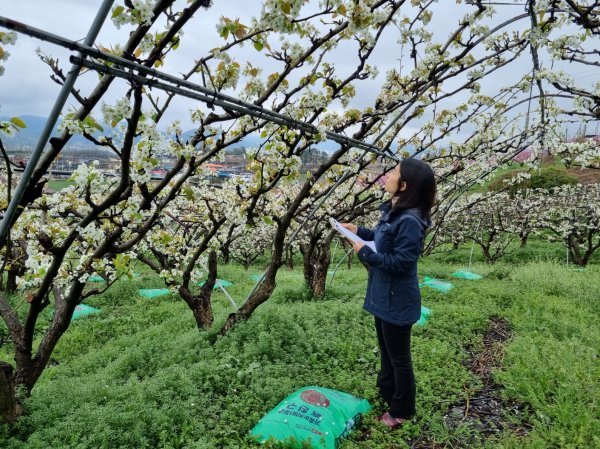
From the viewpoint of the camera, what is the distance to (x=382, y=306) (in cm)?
317

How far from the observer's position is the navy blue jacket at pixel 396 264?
2943 millimetres

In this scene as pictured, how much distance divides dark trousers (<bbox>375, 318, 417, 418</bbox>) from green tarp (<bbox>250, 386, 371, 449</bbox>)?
318mm

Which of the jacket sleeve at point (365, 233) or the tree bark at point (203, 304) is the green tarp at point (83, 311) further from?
the jacket sleeve at point (365, 233)

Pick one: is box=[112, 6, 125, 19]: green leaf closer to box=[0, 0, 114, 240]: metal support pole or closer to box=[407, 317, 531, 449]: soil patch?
box=[0, 0, 114, 240]: metal support pole

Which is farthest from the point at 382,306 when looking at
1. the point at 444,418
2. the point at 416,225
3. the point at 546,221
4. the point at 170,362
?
the point at 546,221

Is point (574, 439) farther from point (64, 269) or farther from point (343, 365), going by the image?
point (64, 269)

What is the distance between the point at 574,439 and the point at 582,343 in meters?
2.42

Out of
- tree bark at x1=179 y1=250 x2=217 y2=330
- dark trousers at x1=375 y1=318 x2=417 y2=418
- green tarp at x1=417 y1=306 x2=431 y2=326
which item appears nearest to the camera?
dark trousers at x1=375 y1=318 x2=417 y2=418

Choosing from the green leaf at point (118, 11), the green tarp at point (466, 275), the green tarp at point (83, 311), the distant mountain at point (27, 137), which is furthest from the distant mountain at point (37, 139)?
the green tarp at point (466, 275)

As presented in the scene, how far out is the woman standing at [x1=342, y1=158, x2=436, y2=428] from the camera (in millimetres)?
2965

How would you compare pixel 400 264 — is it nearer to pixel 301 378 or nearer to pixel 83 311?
pixel 301 378

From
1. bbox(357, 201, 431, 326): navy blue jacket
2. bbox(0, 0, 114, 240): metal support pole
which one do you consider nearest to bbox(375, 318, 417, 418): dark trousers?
bbox(357, 201, 431, 326): navy blue jacket

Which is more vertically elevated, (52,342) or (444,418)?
(52,342)

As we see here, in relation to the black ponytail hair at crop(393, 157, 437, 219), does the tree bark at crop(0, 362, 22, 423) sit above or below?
below
